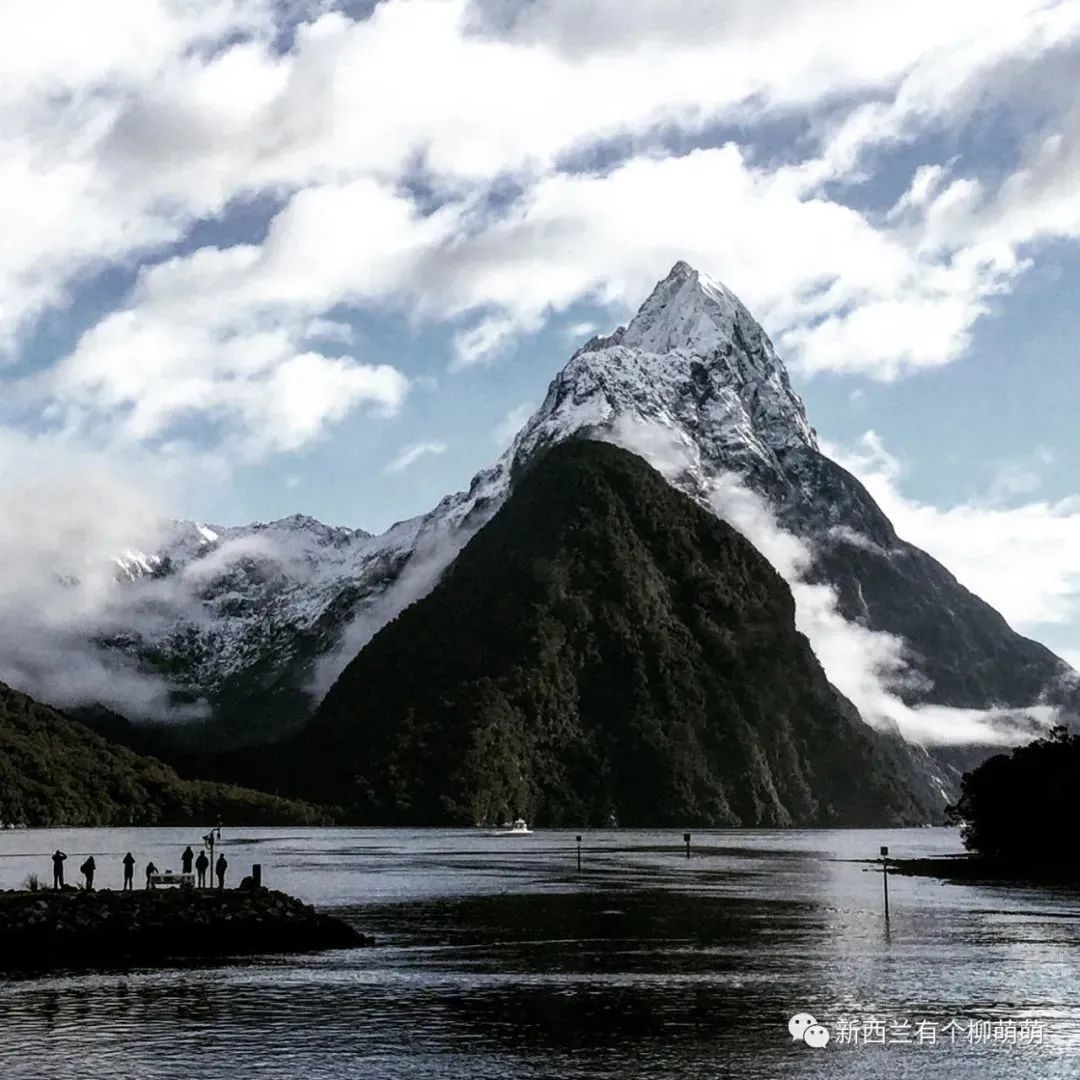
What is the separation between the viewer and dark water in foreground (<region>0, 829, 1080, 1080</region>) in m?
52.5

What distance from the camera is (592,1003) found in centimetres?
6588

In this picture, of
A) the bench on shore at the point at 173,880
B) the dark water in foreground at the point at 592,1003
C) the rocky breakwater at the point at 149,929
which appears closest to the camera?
the dark water in foreground at the point at 592,1003

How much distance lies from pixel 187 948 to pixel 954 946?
43.7m

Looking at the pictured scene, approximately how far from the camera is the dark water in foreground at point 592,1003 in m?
52.5

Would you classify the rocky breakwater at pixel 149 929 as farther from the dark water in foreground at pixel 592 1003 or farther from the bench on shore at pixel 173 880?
the bench on shore at pixel 173 880

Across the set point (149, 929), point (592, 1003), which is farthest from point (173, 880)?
point (592, 1003)

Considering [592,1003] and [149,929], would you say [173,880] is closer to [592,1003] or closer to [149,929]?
[149,929]

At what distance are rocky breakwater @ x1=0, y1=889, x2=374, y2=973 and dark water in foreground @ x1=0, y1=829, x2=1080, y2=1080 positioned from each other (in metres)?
5.32

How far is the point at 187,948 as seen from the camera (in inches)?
3462

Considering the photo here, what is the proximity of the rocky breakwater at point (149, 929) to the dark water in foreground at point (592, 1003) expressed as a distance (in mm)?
5316

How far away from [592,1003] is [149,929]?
32968 mm

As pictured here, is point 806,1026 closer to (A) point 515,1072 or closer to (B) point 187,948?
(A) point 515,1072

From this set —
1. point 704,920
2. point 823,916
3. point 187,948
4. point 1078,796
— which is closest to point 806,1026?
point 187,948

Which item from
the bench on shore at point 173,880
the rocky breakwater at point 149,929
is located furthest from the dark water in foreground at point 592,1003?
the bench on shore at point 173,880
